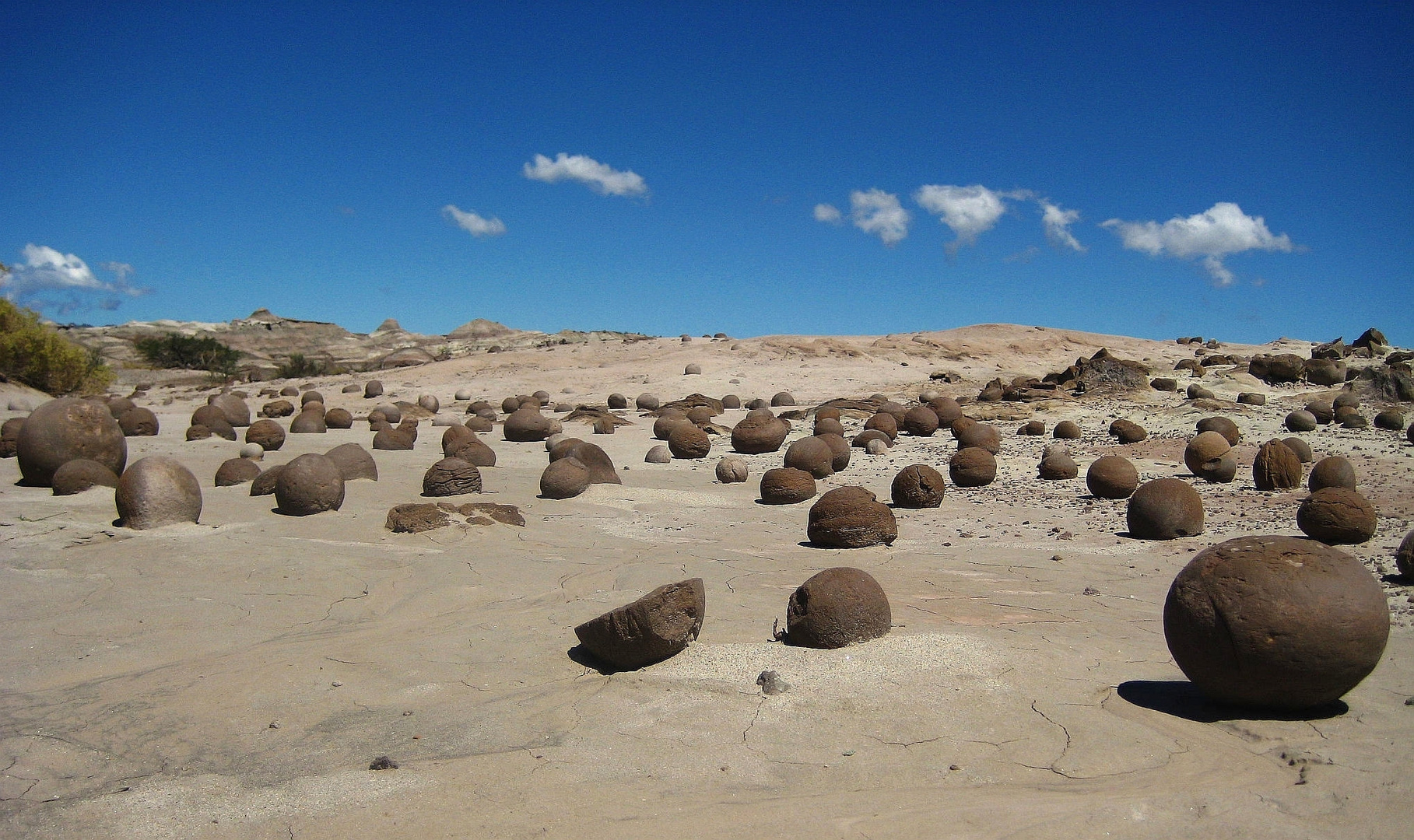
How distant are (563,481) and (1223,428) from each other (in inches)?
391

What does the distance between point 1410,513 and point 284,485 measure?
11.1 meters

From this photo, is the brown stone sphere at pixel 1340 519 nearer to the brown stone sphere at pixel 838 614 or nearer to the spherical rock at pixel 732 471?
the brown stone sphere at pixel 838 614

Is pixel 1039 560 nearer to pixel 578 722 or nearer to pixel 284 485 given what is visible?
pixel 578 722

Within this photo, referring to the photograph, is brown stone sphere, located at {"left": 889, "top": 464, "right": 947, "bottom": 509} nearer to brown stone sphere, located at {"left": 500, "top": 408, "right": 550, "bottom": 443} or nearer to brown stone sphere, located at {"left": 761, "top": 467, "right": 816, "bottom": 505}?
brown stone sphere, located at {"left": 761, "top": 467, "right": 816, "bottom": 505}

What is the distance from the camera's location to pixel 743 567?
25.0ft

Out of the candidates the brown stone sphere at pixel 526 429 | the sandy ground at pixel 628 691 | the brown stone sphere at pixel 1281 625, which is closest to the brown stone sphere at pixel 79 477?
the sandy ground at pixel 628 691

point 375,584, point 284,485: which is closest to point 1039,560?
point 375,584

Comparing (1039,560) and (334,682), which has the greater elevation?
(1039,560)

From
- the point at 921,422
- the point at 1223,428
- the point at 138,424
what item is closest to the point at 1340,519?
the point at 1223,428

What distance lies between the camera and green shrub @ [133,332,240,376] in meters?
39.9

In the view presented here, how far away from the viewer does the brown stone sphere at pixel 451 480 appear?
1073cm

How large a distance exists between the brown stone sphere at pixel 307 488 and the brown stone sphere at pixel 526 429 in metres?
6.85

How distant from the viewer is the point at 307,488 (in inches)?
367

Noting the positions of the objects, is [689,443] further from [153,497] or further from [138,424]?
[138,424]
